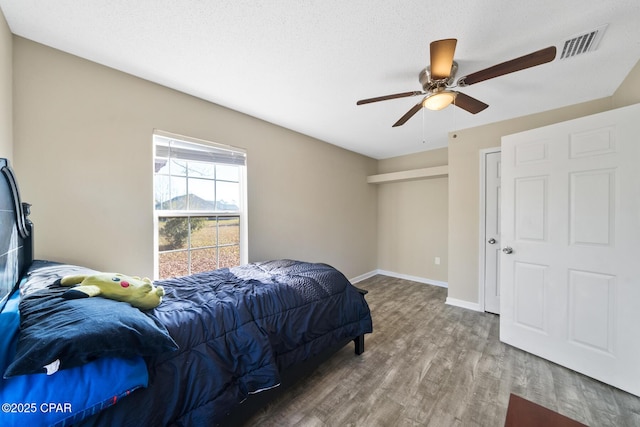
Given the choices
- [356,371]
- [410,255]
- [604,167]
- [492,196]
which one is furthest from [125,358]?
[410,255]

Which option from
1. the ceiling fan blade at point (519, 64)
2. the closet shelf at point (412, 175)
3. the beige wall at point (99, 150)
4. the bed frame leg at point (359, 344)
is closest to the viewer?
the ceiling fan blade at point (519, 64)

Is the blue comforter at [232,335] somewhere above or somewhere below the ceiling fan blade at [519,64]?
below

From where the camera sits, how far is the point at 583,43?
61.9 inches

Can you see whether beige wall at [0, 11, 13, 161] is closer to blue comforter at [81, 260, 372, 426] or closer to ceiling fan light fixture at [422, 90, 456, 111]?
blue comforter at [81, 260, 372, 426]

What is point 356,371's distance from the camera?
6.24ft

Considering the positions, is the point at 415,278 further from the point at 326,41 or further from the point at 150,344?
the point at 150,344

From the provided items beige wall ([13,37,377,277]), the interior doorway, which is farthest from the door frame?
beige wall ([13,37,377,277])

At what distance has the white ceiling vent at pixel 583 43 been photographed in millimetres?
1481

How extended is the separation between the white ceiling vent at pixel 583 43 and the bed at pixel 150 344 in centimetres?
244

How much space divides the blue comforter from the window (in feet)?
1.62

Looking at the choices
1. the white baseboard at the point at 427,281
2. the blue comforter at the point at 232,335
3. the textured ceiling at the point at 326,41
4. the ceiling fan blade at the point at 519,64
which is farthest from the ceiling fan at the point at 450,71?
the white baseboard at the point at 427,281

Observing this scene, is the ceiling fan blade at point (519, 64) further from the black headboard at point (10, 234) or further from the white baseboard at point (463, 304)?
the white baseboard at point (463, 304)

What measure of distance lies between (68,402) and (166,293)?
824 millimetres

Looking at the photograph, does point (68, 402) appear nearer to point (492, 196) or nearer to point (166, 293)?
point (166, 293)
